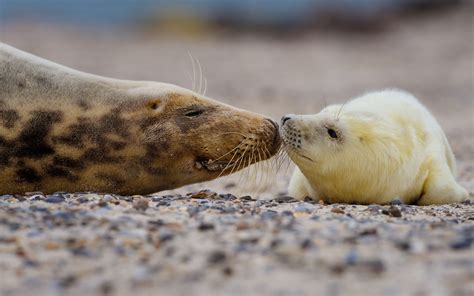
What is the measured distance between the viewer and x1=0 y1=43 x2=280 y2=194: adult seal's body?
5.79m

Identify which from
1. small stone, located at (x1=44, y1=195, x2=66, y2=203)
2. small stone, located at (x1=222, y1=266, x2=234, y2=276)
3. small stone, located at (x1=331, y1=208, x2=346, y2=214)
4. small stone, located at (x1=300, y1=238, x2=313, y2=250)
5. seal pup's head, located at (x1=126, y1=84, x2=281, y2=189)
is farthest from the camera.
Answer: seal pup's head, located at (x1=126, y1=84, x2=281, y2=189)

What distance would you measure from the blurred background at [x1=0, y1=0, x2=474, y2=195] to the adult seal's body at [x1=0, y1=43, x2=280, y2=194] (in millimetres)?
4182

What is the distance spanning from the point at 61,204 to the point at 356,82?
1319cm

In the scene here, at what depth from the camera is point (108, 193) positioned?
5887mm

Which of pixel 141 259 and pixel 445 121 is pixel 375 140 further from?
pixel 445 121

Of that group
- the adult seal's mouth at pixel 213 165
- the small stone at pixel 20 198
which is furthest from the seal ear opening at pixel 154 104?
the small stone at pixel 20 198

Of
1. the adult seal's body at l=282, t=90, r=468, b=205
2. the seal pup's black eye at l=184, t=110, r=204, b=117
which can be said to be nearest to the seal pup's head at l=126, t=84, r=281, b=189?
the seal pup's black eye at l=184, t=110, r=204, b=117

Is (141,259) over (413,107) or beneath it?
beneath

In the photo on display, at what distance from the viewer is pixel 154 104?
6070 mm

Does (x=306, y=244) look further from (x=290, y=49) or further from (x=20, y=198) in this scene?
(x=290, y=49)

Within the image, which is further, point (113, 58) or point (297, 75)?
point (113, 58)

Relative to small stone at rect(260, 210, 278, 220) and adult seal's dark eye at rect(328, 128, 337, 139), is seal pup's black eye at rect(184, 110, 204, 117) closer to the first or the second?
adult seal's dark eye at rect(328, 128, 337, 139)

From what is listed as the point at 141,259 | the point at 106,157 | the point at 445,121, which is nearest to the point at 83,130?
the point at 106,157

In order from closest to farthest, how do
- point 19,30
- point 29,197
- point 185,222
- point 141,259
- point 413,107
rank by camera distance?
point 141,259 < point 185,222 < point 29,197 < point 413,107 < point 19,30
